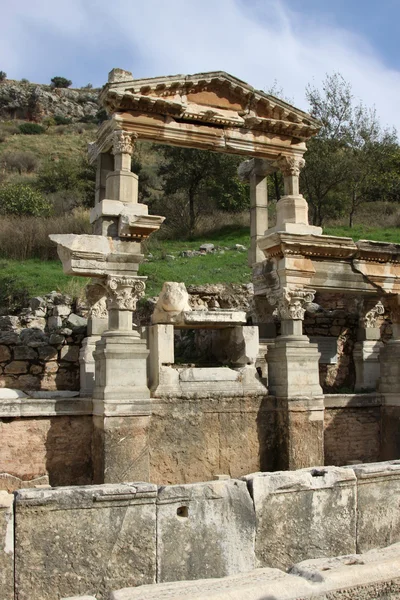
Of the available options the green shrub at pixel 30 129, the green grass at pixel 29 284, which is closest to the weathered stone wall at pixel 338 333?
the green grass at pixel 29 284

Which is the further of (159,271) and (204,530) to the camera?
(159,271)

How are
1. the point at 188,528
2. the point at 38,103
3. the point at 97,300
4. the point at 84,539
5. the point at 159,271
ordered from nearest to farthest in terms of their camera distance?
the point at 84,539
the point at 188,528
the point at 97,300
the point at 159,271
the point at 38,103

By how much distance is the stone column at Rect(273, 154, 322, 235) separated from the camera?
12078 millimetres

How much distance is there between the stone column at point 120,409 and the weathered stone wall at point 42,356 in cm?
236

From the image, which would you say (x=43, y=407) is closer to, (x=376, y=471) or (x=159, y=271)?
(x=376, y=471)

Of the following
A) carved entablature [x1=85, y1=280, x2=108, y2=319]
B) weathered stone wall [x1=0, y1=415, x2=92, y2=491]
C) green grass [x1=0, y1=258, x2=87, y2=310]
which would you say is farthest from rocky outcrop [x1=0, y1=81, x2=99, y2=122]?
weathered stone wall [x1=0, y1=415, x2=92, y2=491]

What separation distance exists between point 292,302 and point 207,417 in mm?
2676

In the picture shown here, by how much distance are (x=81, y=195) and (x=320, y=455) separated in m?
22.8

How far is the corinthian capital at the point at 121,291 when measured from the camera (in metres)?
10.4

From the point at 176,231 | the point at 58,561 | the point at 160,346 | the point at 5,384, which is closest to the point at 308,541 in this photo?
the point at 58,561

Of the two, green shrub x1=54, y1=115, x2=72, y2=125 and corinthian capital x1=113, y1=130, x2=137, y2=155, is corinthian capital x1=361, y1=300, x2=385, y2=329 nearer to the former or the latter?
corinthian capital x1=113, y1=130, x2=137, y2=155

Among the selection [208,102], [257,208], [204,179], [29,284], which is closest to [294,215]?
[257,208]

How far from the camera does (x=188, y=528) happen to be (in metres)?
5.60

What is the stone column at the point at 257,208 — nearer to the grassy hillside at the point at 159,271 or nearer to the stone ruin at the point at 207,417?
the stone ruin at the point at 207,417
